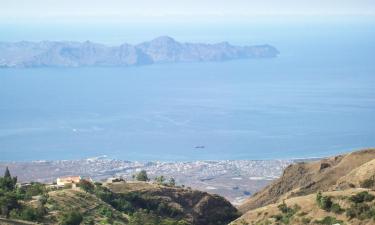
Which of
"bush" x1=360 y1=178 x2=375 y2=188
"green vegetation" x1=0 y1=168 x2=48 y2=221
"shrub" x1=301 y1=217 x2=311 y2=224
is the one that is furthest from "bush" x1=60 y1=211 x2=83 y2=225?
"bush" x1=360 y1=178 x2=375 y2=188

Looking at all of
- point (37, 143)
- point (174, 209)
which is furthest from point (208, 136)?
point (174, 209)

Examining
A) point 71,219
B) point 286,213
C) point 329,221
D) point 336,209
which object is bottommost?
point 71,219

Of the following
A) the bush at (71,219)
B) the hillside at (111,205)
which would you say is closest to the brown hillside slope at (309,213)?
the hillside at (111,205)

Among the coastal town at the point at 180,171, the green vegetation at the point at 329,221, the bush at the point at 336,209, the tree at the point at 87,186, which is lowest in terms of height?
the coastal town at the point at 180,171

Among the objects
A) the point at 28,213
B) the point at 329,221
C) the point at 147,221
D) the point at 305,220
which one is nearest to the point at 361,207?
the point at 329,221

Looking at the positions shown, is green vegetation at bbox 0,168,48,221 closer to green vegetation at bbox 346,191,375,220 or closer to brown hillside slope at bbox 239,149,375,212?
green vegetation at bbox 346,191,375,220

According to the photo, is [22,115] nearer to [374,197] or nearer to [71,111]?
[71,111]

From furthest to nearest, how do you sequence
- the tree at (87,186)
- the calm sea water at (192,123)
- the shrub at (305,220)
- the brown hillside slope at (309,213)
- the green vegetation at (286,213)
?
the calm sea water at (192,123)
the tree at (87,186)
the green vegetation at (286,213)
the shrub at (305,220)
the brown hillside slope at (309,213)

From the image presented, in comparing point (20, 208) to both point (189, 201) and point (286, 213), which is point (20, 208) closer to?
point (286, 213)

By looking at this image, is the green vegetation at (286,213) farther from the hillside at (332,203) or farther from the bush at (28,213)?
the bush at (28,213)
